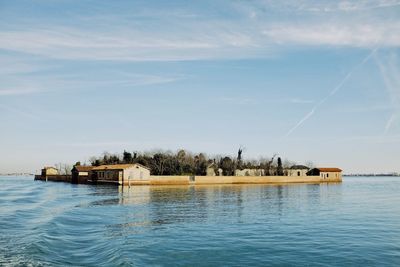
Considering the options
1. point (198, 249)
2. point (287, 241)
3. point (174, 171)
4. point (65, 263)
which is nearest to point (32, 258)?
point (65, 263)

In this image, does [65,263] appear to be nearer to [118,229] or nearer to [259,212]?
[118,229]

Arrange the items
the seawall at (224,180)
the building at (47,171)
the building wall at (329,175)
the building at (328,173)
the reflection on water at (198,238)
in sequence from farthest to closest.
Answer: the building at (47,171), the building at (328,173), the building wall at (329,175), the seawall at (224,180), the reflection on water at (198,238)

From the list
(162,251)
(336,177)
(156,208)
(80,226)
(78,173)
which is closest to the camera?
(162,251)

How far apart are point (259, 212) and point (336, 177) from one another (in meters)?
98.5

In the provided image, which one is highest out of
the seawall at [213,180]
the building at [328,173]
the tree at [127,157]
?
the tree at [127,157]

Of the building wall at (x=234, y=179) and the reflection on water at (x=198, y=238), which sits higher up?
the building wall at (x=234, y=179)

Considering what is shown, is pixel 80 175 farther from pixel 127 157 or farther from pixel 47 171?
pixel 47 171

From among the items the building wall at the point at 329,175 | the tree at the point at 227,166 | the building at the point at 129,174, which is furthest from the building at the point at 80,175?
the building wall at the point at 329,175

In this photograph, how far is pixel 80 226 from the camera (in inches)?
1026

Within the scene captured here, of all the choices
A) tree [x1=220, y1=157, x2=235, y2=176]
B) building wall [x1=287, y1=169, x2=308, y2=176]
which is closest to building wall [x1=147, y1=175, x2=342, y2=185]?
building wall [x1=287, y1=169, x2=308, y2=176]

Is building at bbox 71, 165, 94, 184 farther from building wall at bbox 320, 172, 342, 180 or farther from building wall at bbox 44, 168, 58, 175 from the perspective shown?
building wall at bbox 320, 172, 342, 180

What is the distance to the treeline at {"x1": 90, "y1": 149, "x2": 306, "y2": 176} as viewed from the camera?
337 feet

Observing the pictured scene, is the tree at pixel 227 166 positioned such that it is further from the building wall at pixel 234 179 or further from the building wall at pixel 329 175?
the building wall at pixel 329 175

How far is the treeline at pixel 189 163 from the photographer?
102688 millimetres
